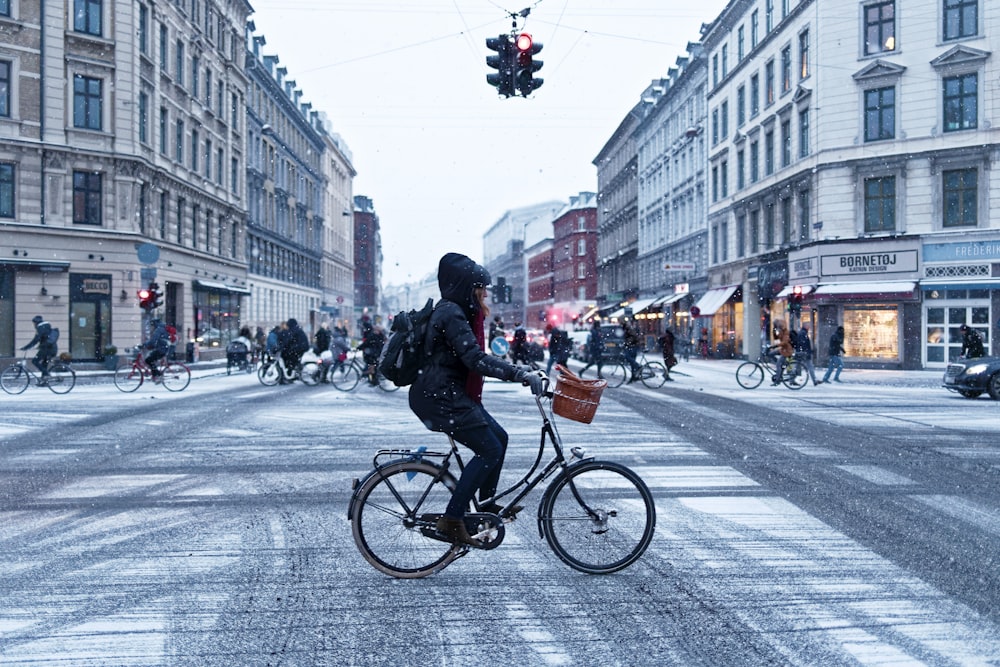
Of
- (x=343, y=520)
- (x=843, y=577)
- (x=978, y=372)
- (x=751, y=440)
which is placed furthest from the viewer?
(x=978, y=372)

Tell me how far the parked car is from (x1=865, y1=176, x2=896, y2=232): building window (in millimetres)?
13229

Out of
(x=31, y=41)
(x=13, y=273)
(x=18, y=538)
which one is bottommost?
(x=18, y=538)

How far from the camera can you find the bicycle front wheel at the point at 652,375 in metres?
21.0

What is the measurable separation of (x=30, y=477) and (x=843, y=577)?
293 inches

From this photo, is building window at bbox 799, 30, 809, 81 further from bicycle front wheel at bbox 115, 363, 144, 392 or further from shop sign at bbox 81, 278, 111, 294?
shop sign at bbox 81, 278, 111, 294

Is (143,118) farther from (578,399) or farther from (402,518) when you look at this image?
(578,399)

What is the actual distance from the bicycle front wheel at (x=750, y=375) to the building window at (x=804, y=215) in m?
13.0

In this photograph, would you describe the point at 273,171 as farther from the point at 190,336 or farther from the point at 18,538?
the point at 18,538

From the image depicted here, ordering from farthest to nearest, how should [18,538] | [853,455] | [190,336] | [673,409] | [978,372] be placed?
1. [190,336]
2. [978,372]
3. [673,409]
4. [853,455]
5. [18,538]

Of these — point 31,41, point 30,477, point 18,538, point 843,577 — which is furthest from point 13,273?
point 843,577

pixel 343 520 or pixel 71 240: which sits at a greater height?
pixel 71 240

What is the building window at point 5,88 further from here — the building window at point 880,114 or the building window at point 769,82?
the building window at point 880,114

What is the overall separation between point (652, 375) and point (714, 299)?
77.5 ft

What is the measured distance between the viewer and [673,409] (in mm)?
15453
